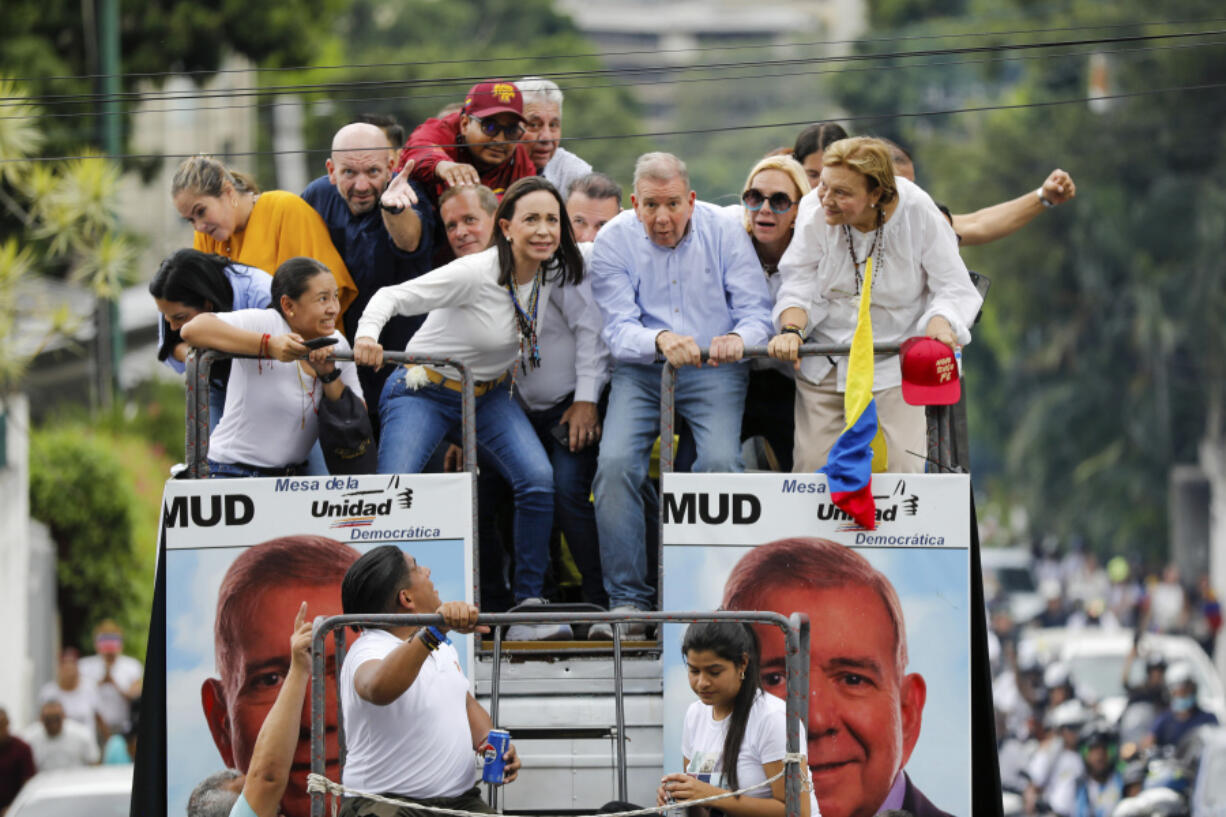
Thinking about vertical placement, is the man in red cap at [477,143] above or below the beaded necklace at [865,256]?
above

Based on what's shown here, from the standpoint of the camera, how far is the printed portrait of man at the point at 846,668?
22.8 ft

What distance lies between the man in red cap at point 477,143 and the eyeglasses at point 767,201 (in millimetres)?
1311

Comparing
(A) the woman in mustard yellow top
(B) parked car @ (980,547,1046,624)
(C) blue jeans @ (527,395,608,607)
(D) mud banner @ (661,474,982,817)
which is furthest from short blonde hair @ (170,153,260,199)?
(B) parked car @ (980,547,1046,624)

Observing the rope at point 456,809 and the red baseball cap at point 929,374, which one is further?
the red baseball cap at point 929,374

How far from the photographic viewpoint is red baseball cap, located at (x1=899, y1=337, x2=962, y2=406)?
710cm

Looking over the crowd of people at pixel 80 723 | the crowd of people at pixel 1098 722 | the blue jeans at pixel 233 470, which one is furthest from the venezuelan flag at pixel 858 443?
the crowd of people at pixel 80 723

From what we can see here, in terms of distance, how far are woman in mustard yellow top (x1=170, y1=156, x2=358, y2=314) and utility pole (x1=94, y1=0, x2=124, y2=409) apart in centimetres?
1207

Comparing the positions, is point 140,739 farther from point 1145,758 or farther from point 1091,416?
point 1091,416

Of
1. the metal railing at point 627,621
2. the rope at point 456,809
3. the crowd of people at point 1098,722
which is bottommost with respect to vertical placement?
the crowd of people at point 1098,722

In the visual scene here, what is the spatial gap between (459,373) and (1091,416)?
118 ft

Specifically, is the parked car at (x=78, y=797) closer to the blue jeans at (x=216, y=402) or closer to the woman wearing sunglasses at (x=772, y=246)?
the blue jeans at (x=216, y=402)

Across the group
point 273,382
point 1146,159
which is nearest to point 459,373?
point 273,382

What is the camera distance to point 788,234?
8.28 meters

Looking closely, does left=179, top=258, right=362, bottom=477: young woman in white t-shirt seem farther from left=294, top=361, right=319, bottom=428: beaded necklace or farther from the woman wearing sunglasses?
the woman wearing sunglasses
